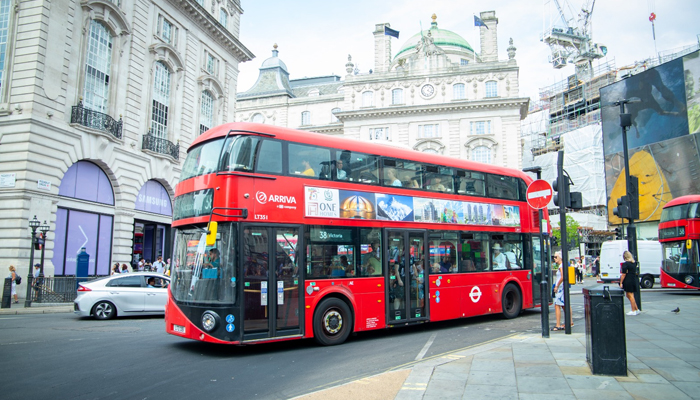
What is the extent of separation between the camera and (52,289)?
62.0 feet

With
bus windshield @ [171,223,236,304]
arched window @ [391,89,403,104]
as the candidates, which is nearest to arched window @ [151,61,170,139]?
bus windshield @ [171,223,236,304]

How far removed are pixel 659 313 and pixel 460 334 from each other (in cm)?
702

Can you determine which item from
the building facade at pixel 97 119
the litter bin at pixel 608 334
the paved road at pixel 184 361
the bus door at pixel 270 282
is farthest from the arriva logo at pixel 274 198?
the building facade at pixel 97 119

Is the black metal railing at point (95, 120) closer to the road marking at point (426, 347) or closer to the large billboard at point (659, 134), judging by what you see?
the road marking at point (426, 347)

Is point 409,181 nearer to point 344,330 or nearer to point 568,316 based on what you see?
point 344,330

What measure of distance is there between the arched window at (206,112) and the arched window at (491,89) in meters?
32.7

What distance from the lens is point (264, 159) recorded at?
915 cm

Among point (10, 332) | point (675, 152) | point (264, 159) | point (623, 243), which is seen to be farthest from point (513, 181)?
point (675, 152)

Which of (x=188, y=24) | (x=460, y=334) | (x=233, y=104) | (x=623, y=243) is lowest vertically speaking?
(x=460, y=334)

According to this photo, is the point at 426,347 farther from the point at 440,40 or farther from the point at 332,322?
the point at 440,40

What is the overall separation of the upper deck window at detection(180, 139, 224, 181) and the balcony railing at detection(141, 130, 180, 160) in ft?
60.1

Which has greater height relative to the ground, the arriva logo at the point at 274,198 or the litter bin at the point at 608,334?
the arriva logo at the point at 274,198

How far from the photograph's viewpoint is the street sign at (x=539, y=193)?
33.0 ft

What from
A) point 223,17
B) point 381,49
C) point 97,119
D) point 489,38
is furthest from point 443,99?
point 97,119
